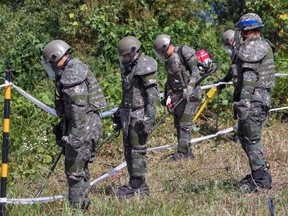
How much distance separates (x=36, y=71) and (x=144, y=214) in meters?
6.16

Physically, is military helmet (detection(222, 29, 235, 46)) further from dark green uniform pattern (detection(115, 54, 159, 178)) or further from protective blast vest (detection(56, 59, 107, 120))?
protective blast vest (detection(56, 59, 107, 120))

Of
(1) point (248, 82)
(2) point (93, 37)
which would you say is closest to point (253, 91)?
(1) point (248, 82)

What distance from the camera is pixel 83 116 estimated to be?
5.64 meters

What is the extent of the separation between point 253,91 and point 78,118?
1841 millimetres

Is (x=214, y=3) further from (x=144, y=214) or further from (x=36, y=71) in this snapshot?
(x=144, y=214)

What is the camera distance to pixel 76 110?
5.59 metres

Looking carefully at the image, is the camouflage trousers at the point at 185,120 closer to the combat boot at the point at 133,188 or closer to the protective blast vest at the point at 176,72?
the protective blast vest at the point at 176,72

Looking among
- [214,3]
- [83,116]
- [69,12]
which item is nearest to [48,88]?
[69,12]

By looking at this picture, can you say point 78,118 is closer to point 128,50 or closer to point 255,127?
point 128,50

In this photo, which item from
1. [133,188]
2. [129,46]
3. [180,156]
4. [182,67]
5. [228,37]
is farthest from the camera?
[228,37]

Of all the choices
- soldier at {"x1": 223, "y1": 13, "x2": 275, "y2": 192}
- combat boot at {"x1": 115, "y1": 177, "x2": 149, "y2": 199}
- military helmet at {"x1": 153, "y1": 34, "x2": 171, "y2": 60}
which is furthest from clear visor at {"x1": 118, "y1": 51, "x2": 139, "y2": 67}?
military helmet at {"x1": 153, "y1": 34, "x2": 171, "y2": 60}

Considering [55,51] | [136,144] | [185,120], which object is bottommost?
[185,120]

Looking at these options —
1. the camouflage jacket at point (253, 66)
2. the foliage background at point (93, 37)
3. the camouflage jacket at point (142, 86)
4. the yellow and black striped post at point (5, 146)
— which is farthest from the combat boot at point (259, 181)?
the foliage background at point (93, 37)

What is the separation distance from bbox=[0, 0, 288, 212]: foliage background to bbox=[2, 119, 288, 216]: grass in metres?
0.62
